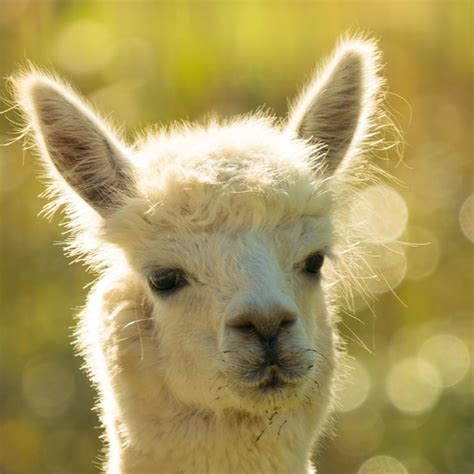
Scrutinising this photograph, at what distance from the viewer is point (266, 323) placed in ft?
13.1

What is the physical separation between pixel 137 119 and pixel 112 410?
10.1 meters

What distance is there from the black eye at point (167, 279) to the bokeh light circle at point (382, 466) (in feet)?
26.2

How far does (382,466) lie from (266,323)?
907cm

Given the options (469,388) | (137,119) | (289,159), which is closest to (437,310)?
(469,388)

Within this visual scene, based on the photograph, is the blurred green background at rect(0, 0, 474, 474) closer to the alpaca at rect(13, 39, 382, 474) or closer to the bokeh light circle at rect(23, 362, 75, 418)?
the bokeh light circle at rect(23, 362, 75, 418)

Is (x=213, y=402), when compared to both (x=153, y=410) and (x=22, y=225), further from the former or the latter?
(x=22, y=225)

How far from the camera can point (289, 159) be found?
15.5ft

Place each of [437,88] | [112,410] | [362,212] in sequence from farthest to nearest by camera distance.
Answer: [437,88] → [362,212] → [112,410]

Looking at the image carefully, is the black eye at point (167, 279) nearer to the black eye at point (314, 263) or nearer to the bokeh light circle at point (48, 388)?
the black eye at point (314, 263)

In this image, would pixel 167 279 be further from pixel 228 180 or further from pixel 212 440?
pixel 212 440

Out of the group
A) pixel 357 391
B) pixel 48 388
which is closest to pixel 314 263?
pixel 48 388

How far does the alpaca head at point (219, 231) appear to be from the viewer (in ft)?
13.4

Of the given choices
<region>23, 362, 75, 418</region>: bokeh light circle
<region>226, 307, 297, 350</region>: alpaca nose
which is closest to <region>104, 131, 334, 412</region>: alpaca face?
<region>226, 307, 297, 350</region>: alpaca nose

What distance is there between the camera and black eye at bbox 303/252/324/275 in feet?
14.8
